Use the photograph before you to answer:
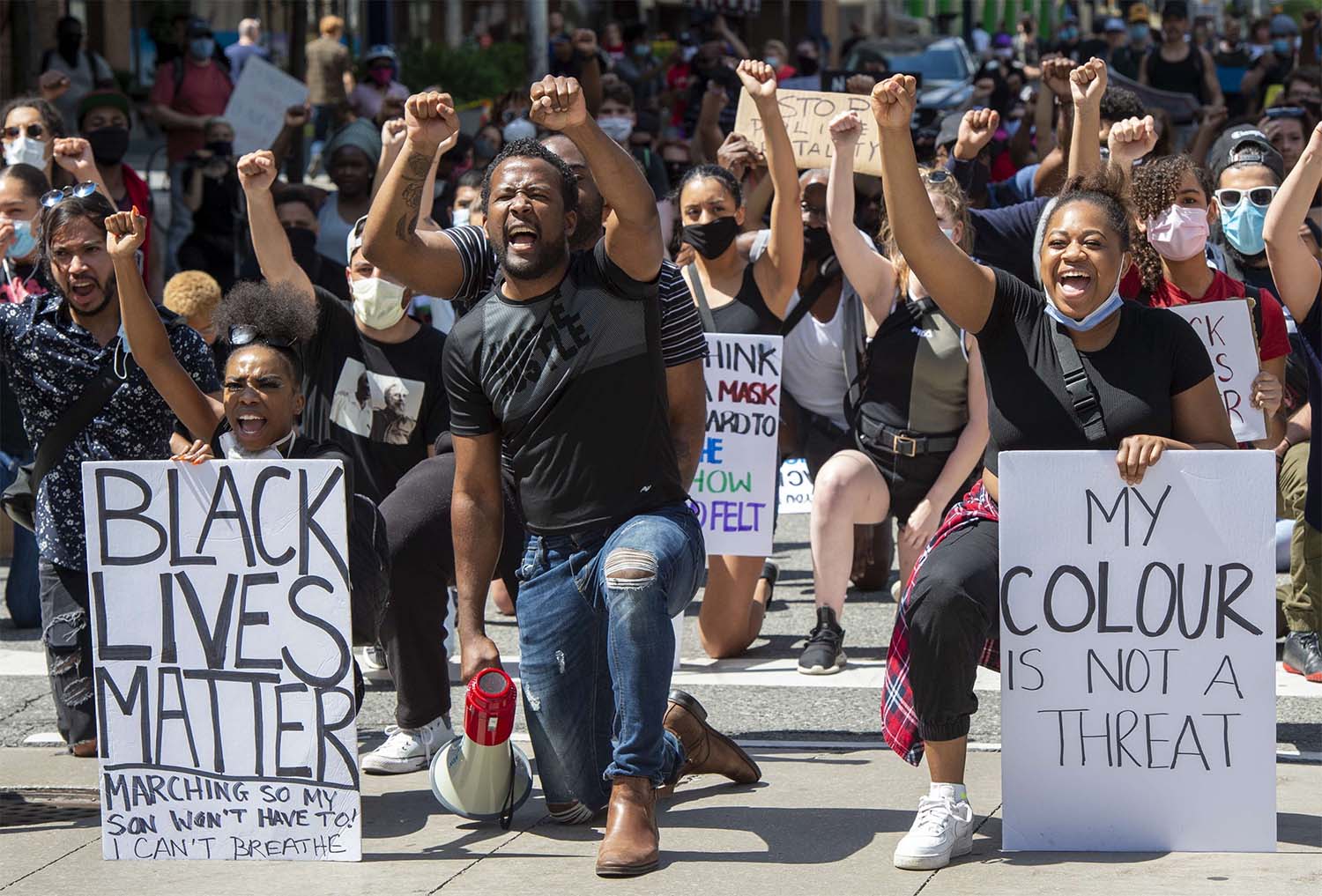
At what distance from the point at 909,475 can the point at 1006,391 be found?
1.98 metres

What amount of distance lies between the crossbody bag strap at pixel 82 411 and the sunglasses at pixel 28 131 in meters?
3.47

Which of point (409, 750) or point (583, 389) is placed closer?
point (583, 389)

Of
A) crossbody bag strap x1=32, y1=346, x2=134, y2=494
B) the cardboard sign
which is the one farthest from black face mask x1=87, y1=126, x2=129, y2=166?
crossbody bag strap x1=32, y1=346, x2=134, y2=494

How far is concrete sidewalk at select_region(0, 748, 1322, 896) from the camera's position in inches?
183

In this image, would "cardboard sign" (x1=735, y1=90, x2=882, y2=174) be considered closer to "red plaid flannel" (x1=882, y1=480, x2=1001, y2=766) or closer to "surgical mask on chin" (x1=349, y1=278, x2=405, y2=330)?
"surgical mask on chin" (x1=349, y1=278, x2=405, y2=330)

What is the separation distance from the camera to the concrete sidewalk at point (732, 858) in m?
4.64

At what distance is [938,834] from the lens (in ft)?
15.6

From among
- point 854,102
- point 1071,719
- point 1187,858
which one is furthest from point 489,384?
point 854,102

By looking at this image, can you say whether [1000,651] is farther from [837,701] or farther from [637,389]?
[837,701]

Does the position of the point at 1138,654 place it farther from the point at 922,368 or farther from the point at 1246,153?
the point at 1246,153

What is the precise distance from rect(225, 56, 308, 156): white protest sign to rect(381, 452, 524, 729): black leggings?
23.6ft

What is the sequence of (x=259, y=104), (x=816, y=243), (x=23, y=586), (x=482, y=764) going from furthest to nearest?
(x=259, y=104)
(x=816, y=243)
(x=23, y=586)
(x=482, y=764)

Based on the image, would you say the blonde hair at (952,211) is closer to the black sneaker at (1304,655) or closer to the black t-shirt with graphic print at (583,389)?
the black sneaker at (1304,655)

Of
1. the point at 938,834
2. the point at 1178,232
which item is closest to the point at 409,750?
the point at 938,834
